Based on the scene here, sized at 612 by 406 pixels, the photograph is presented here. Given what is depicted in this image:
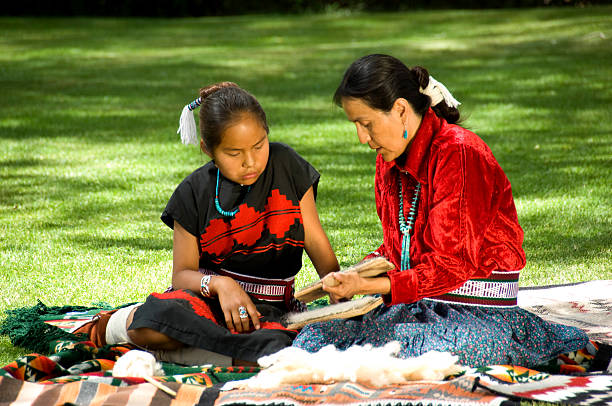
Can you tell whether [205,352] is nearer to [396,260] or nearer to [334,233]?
[396,260]

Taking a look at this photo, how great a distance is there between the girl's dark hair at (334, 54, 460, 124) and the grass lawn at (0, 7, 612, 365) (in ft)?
5.80

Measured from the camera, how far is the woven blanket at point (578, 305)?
364 cm

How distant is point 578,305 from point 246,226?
1680mm

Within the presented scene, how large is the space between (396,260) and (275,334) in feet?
1.80

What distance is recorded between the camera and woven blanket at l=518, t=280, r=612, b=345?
12.0 feet

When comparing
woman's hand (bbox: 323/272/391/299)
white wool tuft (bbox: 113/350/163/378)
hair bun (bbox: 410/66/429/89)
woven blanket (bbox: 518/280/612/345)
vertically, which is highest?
hair bun (bbox: 410/66/429/89)

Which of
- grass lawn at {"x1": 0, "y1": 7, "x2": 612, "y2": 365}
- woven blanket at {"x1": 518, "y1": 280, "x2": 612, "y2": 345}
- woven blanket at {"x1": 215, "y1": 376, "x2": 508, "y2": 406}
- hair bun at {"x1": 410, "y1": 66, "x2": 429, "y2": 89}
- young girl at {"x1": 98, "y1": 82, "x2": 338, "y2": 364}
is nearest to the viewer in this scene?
woven blanket at {"x1": 215, "y1": 376, "x2": 508, "y2": 406}

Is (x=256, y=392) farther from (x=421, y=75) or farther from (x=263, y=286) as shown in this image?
(x=421, y=75)

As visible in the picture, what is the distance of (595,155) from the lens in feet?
25.4

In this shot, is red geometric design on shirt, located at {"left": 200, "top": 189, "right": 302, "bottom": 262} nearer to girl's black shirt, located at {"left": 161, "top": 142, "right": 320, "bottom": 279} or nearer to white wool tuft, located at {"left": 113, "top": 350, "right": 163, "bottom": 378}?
girl's black shirt, located at {"left": 161, "top": 142, "right": 320, "bottom": 279}

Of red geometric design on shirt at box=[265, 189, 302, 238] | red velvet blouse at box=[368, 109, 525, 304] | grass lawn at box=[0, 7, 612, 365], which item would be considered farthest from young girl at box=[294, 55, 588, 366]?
grass lawn at box=[0, 7, 612, 365]

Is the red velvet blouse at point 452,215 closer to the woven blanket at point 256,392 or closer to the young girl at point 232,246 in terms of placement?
the woven blanket at point 256,392

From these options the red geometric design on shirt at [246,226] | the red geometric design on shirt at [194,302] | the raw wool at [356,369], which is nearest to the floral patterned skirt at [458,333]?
the raw wool at [356,369]

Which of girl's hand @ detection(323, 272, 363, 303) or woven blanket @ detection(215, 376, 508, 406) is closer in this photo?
woven blanket @ detection(215, 376, 508, 406)
